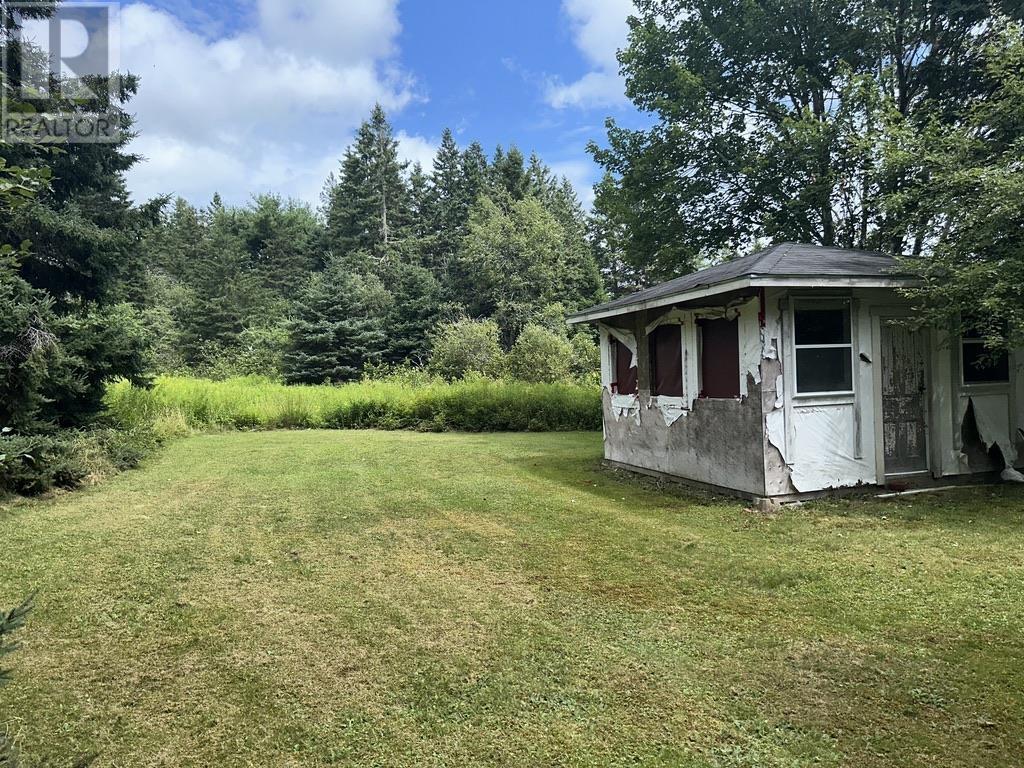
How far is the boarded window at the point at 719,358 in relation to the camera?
633 centimetres

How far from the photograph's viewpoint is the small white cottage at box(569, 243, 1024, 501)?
19.5 ft

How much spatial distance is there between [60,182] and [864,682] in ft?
43.2

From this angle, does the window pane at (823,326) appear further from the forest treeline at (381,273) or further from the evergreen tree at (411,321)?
the evergreen tree at (411,321)

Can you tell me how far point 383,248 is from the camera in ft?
115

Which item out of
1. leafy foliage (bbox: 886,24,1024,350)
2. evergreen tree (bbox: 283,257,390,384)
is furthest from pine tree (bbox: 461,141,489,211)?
leafy foliage (bbox: 886,24,1024,350)

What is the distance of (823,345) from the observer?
20.2 ft

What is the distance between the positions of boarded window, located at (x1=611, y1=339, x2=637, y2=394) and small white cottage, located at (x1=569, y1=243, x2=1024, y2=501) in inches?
39.9

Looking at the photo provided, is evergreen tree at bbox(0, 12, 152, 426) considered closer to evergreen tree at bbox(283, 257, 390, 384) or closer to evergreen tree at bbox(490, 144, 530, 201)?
evergreen tree at bbox(283, 257, 390, 384)

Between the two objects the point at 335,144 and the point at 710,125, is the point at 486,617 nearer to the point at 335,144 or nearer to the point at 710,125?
the point at 710,125

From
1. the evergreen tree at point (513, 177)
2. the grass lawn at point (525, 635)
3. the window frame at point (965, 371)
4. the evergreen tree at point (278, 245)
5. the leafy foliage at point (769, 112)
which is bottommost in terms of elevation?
the grass lawn at point (525, 635)

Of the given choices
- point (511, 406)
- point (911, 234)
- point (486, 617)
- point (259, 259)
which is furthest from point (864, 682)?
point (259, 259)

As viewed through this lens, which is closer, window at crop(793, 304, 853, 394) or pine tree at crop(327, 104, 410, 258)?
window at crop(793, 304, 853, 394)

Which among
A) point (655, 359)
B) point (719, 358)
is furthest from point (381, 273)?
point (719, 358)

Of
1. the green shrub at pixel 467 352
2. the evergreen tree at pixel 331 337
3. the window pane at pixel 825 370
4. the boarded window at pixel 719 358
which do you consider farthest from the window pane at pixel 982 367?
the evergreen tree at pixel 331 337
